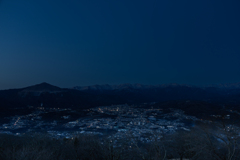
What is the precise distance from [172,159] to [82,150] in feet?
35.7

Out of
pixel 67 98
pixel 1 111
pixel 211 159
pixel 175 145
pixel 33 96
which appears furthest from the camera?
pixel 67 98

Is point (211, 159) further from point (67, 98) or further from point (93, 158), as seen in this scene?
point (67, 98)

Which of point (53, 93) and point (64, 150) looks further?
point (53, 93)

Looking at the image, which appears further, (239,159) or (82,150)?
(82,150)

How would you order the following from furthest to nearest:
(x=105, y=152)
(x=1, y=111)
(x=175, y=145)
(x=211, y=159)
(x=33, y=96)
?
(x=33, y=96)
(x=1, y=111)
(x=175, y=145)
(x=105, y=152)
(x=211, y=159)

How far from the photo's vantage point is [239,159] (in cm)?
1253

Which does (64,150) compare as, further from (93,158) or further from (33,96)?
(33,96)

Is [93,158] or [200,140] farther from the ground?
[200,140]

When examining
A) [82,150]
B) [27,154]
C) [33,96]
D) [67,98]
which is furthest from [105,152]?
[33,96]

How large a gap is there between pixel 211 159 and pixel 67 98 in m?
98.1

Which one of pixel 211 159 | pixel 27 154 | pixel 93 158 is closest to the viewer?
pixel 27 154

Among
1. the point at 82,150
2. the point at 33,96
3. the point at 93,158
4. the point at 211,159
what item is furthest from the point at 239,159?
the point at 33,96

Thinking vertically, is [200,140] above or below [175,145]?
above

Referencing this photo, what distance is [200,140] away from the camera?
13.9 meters
